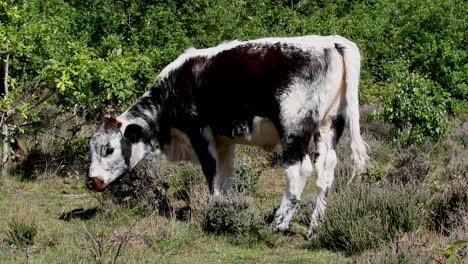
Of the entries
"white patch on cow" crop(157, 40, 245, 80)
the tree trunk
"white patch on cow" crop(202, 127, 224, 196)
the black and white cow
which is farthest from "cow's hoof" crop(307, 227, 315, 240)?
the tree trunk

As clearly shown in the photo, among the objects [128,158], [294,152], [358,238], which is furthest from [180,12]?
[358,238]

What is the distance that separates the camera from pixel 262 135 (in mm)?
10227

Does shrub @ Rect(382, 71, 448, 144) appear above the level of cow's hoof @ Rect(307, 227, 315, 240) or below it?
above

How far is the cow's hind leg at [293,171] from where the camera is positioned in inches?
383

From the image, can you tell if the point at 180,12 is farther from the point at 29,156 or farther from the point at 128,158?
the point at 128,158

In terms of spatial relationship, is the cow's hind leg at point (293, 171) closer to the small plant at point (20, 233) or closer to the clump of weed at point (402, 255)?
the clump of weed at point (402, 255)

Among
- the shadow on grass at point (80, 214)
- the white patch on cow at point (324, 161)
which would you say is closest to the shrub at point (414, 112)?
the white patch on cow at point (324, 161)

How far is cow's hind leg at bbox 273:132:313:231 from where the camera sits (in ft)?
31.9

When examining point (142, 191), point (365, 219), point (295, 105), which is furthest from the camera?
point (142, 191)

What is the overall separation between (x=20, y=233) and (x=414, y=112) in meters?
7.59

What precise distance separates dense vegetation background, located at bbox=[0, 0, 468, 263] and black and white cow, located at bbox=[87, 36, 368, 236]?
52cm

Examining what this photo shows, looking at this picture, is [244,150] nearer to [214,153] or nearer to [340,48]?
[214,153]

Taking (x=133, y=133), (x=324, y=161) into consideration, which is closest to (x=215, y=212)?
(x=324, y=161)

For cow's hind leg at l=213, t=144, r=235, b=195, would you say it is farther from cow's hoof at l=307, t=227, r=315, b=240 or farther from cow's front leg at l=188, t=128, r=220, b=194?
cow's hoof at l=307, t=227, r=315, b=240
